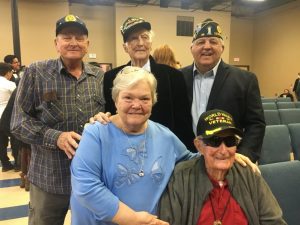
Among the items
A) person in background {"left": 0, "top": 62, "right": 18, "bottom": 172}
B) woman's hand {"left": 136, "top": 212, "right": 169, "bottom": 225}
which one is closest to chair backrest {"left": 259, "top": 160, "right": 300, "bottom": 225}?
woman's hand {"left": 136, "top": 212, "right": 169, "bottom": 225}

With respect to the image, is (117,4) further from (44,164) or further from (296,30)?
(44,164)

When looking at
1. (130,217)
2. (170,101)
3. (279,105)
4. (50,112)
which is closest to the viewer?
(130,217)

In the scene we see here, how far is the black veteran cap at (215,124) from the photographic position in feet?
4.16

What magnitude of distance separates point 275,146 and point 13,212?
8.51 feet

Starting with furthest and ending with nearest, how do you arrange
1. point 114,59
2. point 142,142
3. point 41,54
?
point 114,59
point 41,54
point 142,142

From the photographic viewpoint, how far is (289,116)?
4.18 meters

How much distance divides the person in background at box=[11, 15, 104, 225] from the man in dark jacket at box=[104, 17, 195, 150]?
6.7 inches

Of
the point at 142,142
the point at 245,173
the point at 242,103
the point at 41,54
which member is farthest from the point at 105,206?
the point at 41,54

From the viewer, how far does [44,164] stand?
1.55 meters

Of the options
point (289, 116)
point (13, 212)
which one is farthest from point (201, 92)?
point (289, 116)

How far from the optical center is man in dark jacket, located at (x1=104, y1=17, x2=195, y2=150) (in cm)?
159

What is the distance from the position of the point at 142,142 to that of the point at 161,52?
2016mm

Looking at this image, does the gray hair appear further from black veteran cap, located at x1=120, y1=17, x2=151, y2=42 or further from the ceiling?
the ceiling

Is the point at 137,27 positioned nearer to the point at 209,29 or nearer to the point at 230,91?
the point at 209,29
